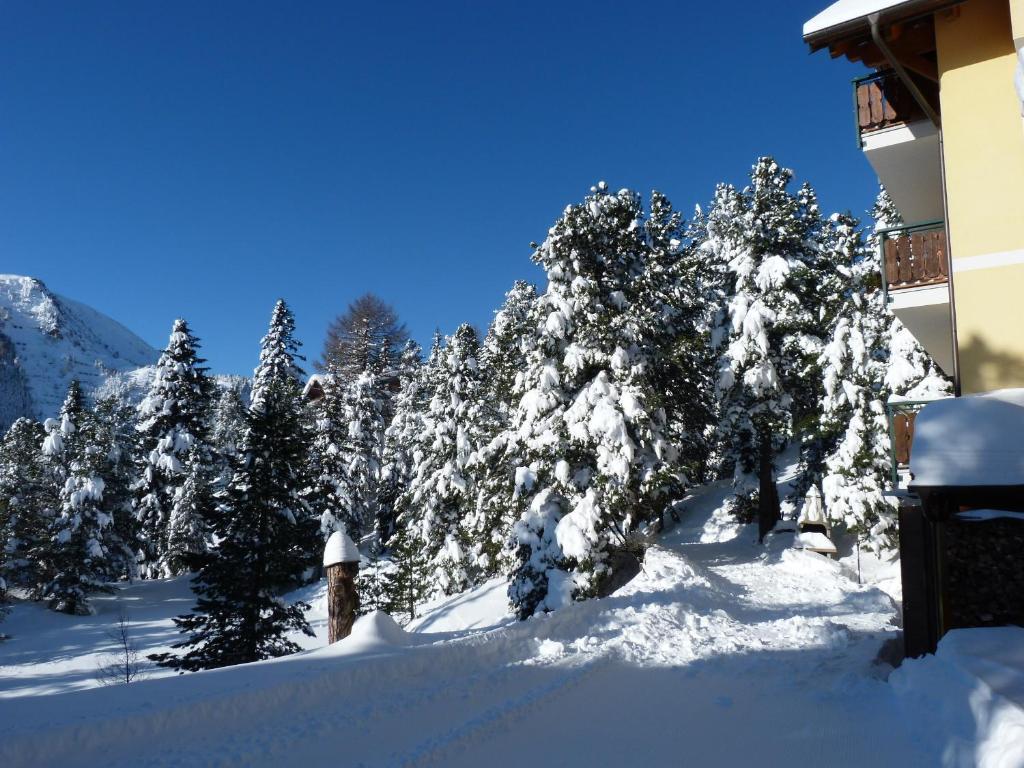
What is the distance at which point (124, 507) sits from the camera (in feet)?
113

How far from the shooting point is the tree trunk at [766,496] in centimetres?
2252

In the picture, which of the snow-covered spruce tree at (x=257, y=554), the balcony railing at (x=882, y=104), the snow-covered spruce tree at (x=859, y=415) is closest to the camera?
the balcony railing at (x=882, y=104)

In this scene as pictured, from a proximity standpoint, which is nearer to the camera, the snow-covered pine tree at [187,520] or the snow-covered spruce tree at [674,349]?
the snow-covered spruce tree at [674,349]

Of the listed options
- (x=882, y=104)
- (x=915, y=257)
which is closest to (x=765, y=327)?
(x=882, y=104)

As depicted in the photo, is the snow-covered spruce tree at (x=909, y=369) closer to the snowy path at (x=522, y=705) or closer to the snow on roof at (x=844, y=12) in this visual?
the snowy path at (x=522, y=705)

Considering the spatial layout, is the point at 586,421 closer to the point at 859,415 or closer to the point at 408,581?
the point at 859,415

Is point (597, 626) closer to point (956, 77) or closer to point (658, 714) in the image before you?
point (658, 714)

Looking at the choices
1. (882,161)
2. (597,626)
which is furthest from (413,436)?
(882,161)

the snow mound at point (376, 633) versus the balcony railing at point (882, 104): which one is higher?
the balcony railing at point (882, 104)

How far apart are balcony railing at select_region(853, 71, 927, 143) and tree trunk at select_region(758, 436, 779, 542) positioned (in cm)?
1345

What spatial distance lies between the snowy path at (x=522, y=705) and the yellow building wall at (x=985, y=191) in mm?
4506

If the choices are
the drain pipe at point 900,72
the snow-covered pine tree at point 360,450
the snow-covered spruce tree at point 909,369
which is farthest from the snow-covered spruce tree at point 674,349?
the snow-covered pine tree at point 360,450

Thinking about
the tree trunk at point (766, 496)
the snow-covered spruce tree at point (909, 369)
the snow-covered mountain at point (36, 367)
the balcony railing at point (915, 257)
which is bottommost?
the tree trunk at point (766, 496)

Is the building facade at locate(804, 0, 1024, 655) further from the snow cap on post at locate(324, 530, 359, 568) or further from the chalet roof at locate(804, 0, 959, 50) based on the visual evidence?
the snow cap on post at locate(324, 530, 359, 568)
